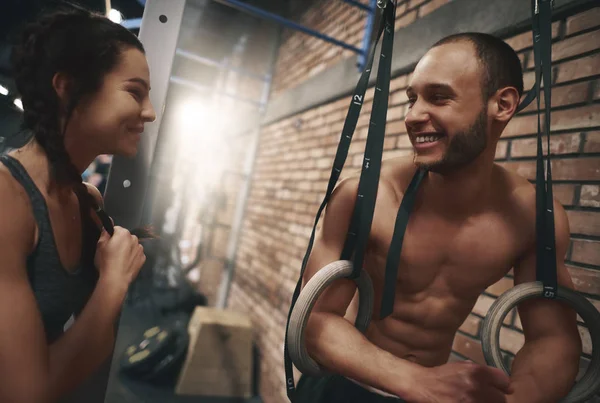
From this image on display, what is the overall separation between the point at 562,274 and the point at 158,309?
5.60 m

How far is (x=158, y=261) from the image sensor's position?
6590 millimetres

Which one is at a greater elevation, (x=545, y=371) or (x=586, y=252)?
(x=586, y=252)

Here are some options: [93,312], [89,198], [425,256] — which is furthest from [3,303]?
[425,256]

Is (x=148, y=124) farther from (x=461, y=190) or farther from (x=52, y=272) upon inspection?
(x=461, y=190)

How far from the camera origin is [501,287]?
171 centimetres

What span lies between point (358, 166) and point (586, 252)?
5.38ft

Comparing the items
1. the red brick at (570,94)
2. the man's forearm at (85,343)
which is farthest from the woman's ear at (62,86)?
the red brick at (570,94)

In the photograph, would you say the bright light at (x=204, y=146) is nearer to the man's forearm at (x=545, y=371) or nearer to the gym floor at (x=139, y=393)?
the gym floor at (x=139, y=393)

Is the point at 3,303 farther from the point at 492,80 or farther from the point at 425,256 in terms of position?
the point at 492,80

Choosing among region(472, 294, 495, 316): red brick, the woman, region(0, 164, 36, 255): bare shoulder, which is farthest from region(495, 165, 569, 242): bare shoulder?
region(0, 164, 36, 255): bare shoulder

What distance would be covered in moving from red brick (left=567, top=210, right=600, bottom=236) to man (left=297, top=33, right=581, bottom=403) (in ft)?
1.14

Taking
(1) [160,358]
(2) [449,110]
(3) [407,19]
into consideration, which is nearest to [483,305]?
(2) [449,110]

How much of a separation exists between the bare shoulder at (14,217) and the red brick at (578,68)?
6.58 feet

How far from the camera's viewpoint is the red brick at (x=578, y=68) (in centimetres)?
147
